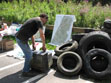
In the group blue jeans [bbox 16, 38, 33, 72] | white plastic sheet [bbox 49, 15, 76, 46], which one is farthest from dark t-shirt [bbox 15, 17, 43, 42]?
white plastic sheet [bbox 49, 15, 76, 46]

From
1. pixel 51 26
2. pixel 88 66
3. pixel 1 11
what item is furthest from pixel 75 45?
pixel 1 11

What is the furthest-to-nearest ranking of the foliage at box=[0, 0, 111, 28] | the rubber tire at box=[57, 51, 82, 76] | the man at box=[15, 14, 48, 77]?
the foliage at box=[0, 0, 111, 28], the rubber tire at box=[57, 51, 82, 76], the man at box=[15, 14, 48, 77]

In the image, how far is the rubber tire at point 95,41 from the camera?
18.3 feet

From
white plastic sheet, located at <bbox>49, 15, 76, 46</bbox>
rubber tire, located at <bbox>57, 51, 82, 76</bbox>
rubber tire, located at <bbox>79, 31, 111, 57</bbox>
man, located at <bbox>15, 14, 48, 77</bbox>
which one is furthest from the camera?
white plastic sheet, located at <bbox>49, 15, 76, 46</bbox>

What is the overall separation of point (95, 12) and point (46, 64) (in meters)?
5.52

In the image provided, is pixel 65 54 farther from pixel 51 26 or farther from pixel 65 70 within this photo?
pixel 51 26

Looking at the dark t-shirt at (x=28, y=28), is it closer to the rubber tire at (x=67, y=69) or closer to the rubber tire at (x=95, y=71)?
the rubber tire at (x=67, y=69)

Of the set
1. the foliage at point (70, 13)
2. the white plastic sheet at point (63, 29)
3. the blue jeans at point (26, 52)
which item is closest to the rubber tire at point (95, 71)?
the blue jeans at point (26, 52)

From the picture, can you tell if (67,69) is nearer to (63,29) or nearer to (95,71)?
(95,71)

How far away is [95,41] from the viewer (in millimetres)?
5777

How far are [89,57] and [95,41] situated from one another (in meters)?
0.71

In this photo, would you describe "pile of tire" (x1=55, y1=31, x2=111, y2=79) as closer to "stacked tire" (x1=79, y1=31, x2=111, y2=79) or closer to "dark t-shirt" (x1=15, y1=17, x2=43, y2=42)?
"stacked tire" (x1=79, y1=31, x2=111, y2=79)

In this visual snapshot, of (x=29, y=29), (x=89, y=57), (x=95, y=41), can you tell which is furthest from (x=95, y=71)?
(x=29, y=29)

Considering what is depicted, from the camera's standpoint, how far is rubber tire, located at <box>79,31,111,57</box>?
5578 mm
